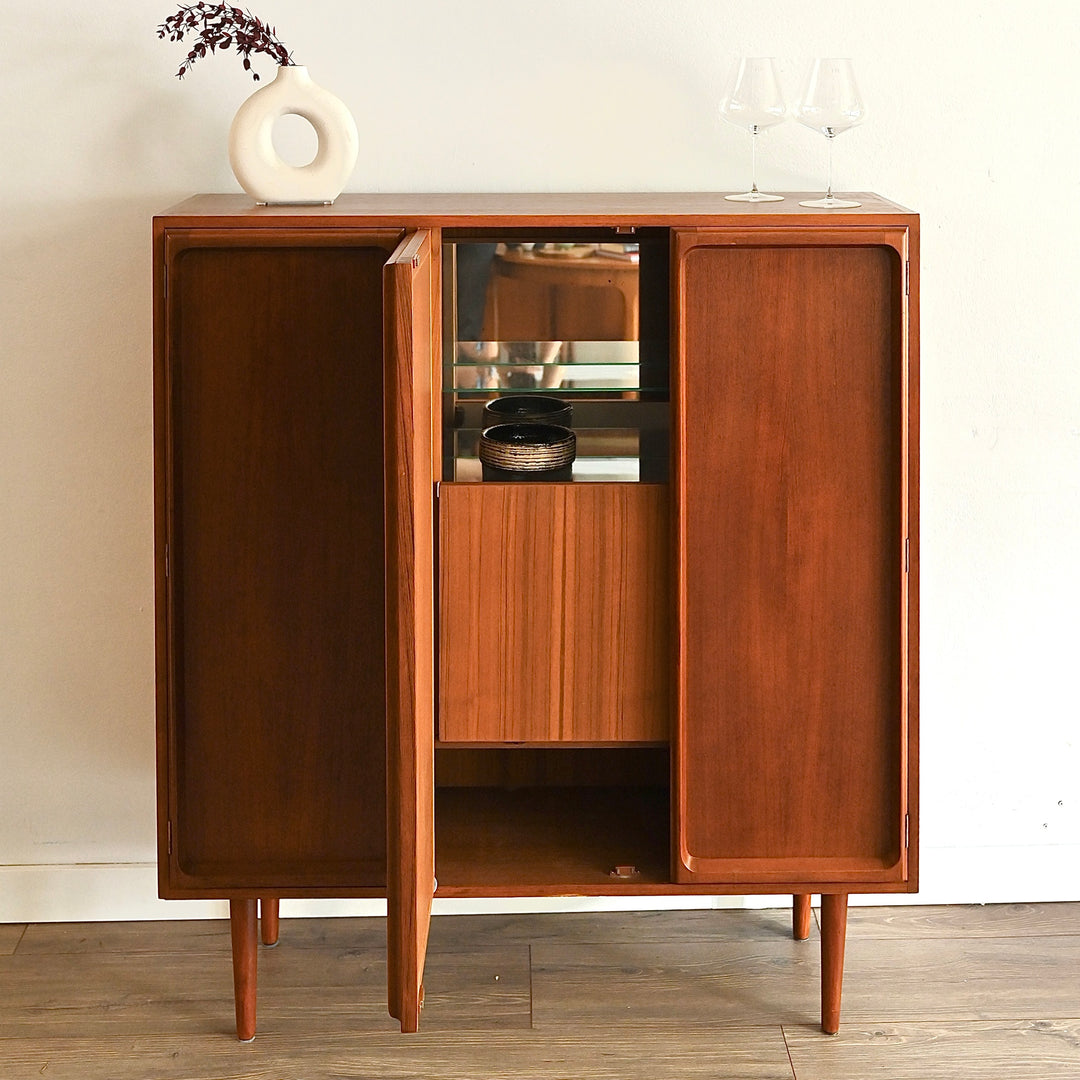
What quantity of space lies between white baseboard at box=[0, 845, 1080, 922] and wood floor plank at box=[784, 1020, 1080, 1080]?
0.37 metres

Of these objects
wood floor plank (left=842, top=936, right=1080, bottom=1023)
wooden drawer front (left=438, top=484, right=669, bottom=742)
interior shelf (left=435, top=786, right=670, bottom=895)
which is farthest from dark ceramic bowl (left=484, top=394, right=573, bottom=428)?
wood floor plank (left=842, top=936, right=1080, bottom=1023)

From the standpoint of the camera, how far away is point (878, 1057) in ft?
6.13

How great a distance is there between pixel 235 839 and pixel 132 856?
54 cm

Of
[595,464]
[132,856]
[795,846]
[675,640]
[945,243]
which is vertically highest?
[945,243]

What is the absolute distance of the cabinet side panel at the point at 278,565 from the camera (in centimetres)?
171

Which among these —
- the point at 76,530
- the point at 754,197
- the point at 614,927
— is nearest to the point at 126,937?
the point at 76,530

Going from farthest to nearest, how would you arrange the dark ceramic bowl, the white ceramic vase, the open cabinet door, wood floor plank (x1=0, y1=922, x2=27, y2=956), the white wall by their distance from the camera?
wood floor plank (x1=0, y1=922, x2=27, y2=956), the white wall, the dark ceramic bowl, the white ceramic vase, the open cabinet door

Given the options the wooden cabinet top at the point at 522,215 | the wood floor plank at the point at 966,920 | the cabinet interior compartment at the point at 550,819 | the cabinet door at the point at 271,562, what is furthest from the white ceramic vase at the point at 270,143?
the wood floor plank at the point at 966,920

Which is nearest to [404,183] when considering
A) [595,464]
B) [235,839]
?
[595,464]

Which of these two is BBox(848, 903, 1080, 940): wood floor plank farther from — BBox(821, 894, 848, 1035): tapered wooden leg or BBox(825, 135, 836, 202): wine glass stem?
BBox(825, 135, 836, 202): wine glass stem

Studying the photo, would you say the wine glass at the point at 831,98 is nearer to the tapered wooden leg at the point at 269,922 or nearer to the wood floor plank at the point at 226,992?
the wood floor plank at the point at 226,992

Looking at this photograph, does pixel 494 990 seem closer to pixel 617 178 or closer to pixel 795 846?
pixel 795 846

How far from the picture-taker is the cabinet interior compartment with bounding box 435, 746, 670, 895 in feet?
5.99

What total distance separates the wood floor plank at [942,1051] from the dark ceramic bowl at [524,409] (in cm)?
100
